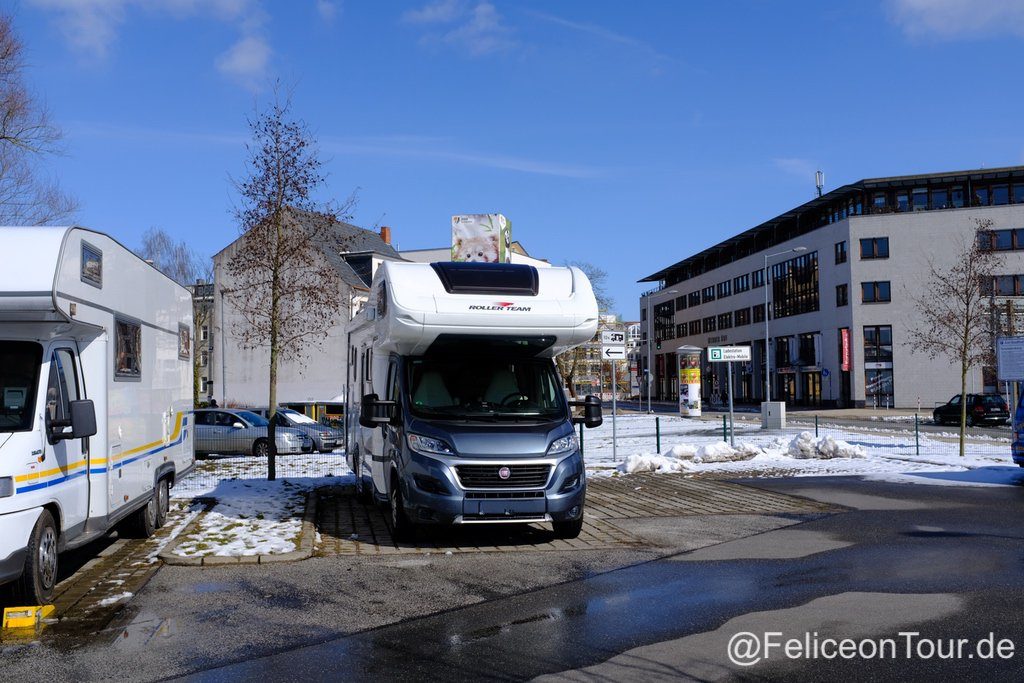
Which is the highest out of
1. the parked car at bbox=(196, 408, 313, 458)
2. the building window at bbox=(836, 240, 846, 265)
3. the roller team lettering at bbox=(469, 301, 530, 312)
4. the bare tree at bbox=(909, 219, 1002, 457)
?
the building window at bbox=(836, 240, 846, 265)

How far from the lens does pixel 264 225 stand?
18.1 meters

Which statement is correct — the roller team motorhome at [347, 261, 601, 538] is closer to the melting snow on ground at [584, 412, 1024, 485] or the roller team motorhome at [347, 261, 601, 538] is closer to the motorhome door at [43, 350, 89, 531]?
the motorhome door at [43, 350, 89, 531]

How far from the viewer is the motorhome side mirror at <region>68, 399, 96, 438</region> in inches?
288

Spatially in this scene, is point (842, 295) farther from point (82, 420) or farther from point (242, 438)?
point (82, 420)

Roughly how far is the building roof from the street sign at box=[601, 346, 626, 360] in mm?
47256

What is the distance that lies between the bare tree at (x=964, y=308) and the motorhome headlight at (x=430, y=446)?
14.5m

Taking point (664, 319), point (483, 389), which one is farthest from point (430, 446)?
point (664, 319)

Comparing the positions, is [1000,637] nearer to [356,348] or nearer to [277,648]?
[277,648]

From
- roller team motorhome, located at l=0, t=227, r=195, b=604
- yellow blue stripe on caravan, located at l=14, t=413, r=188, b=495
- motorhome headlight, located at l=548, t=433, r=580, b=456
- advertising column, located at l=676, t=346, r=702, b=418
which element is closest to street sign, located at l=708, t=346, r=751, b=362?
motorhome headlight, located at l=548, t=433, r=580, b=456

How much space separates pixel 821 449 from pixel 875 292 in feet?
147

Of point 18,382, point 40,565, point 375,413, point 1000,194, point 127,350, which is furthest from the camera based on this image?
point 1000,194

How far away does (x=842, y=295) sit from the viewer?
6362 centimetres

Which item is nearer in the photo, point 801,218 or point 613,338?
point 613,338

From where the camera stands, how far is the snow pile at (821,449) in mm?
20797
